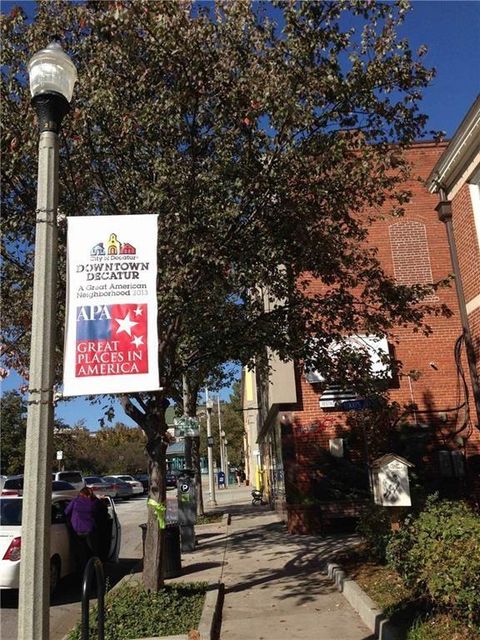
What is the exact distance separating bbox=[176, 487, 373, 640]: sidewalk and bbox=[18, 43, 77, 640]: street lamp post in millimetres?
3903

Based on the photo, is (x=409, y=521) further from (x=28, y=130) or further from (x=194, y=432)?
(x=194, y=432)

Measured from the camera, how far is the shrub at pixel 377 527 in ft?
28.6

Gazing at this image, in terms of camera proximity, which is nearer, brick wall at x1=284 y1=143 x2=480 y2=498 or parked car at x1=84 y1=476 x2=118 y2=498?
brick wall at x1=284 y1=143 x2=480 y2=498

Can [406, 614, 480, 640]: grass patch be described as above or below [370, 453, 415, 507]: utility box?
below

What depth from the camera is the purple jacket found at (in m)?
10.0

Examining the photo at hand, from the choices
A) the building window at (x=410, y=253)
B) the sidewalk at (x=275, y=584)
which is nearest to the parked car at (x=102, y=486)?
the sidewalk at (x=275, y=584)

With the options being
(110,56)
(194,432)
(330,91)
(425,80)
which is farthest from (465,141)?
(194,432)

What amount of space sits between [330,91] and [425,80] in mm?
1539

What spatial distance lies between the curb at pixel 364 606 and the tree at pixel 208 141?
2.43 meters

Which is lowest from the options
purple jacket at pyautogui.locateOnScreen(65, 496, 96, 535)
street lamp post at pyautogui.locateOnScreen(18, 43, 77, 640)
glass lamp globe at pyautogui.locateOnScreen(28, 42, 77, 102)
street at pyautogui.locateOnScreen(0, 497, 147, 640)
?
street at pyautogui.locateOnScreen(0, 497, 147, 640)

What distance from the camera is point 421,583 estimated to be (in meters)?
5.95

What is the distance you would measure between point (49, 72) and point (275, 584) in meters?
7.66

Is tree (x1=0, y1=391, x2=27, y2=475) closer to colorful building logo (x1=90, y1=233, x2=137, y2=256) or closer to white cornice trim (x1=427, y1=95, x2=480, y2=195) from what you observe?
white cornice trim (x1=427, y1=95, x2=480, y2=195)

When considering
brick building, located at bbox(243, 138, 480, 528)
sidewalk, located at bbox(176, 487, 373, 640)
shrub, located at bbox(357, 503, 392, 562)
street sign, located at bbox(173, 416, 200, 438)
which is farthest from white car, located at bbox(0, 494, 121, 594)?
brick building, located at bbox(243, 138, 480, 528)
